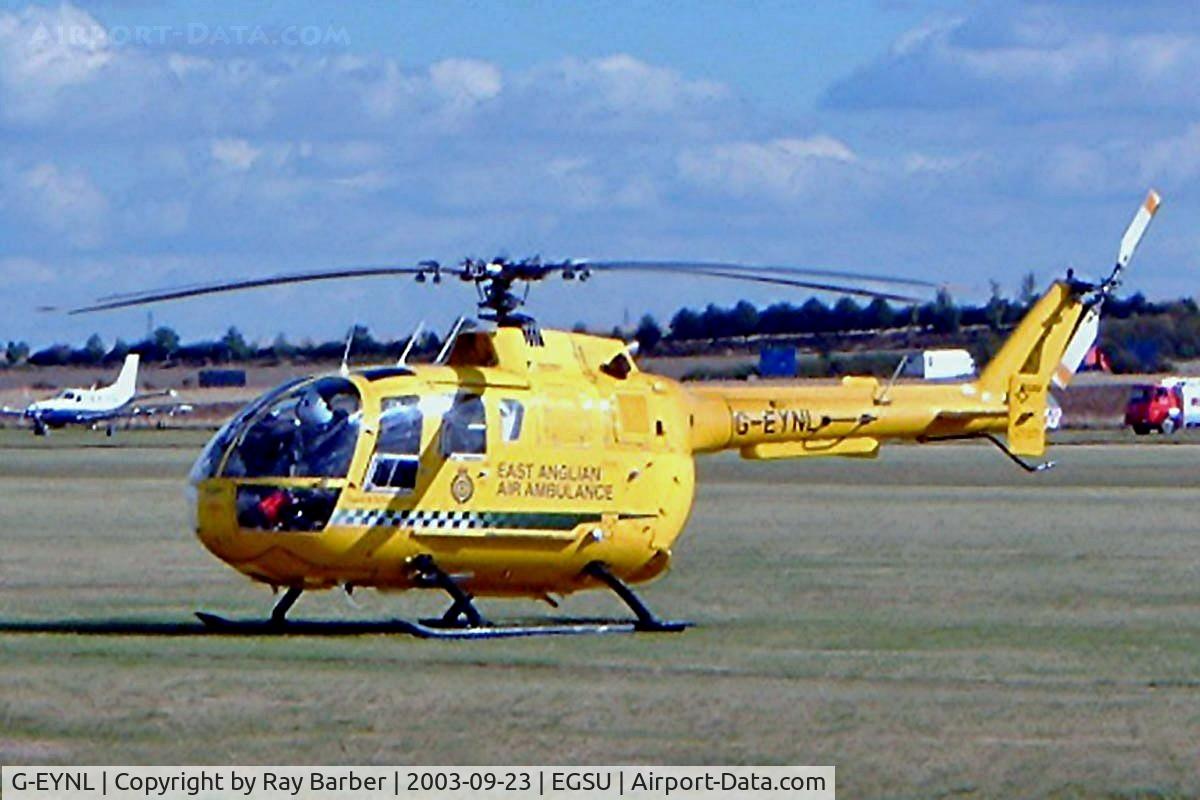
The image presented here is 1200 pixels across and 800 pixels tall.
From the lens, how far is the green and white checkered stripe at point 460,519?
19922mm

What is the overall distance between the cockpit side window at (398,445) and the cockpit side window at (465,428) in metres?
0.24

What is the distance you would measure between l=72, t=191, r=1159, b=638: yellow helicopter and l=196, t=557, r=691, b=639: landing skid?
0.02 m

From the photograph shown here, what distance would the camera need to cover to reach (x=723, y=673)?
18047 millimetres

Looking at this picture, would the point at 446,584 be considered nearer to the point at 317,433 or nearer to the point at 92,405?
the point at 317,433

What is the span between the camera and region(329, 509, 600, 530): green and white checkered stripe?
19922 mm

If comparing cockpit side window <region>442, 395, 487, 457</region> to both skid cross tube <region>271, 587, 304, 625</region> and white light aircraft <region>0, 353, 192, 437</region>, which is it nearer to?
skid cross tube <region>271, 587, 304, 625</region>

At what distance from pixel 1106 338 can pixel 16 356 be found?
2677 inches

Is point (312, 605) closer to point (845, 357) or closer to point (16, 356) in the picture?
point (845, 357)

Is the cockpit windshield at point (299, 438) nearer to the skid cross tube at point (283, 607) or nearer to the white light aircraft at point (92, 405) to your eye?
the skid cross tube at point (283, 607)

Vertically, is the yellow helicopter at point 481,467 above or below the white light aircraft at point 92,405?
above

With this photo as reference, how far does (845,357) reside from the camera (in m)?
109

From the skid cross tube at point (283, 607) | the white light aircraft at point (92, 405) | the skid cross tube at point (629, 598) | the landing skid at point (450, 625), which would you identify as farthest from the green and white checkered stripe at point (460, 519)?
the white light aircraft at point (92, 405)
